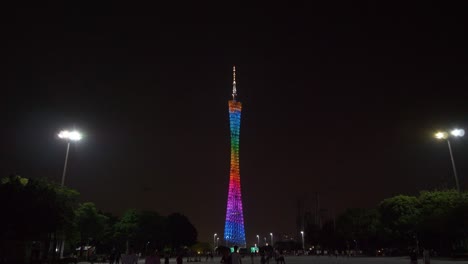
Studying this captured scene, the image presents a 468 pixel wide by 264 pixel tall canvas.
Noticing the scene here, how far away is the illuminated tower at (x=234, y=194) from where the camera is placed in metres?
87.2

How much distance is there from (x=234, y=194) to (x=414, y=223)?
3668 cm

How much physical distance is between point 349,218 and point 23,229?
73.6 m

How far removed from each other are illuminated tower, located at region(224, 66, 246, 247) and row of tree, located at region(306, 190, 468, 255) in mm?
22773

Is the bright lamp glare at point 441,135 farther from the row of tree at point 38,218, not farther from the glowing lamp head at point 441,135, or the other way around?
the row of tree at point 38,218

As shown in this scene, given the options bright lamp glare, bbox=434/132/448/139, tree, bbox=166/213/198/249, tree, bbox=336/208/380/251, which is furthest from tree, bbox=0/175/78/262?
tree, bbox=166/213/198/249

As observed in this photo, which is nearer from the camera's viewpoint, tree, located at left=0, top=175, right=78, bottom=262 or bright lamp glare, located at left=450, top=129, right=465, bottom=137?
tree, located at left=0, top=175, right=78, bottom=262

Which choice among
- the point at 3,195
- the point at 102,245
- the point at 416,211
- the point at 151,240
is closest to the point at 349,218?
the point at 416,211

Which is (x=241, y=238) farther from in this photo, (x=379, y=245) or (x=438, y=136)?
(x=438, y=136)

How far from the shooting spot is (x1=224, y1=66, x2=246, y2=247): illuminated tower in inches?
3433

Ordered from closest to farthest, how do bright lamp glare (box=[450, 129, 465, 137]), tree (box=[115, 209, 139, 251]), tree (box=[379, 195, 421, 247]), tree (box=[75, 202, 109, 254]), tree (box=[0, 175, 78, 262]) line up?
tree (box=[0, 175, 78, 262])
bright lamp glare (box=[450, 129, 465, 137])
tree (box=[379, 195, 421, 247])
tree (box=[75, 202, 109, 254])
tree (box=[115, 209, 139, 251])

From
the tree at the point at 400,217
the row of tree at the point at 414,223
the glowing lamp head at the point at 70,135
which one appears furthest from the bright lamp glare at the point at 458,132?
the glowing lamp head at the point at 70,135

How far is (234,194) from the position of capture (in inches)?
3504

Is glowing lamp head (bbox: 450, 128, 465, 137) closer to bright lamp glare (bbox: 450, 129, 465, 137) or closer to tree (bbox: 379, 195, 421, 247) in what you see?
bright lamp glare (bbox: 450, 129, 465, 137)

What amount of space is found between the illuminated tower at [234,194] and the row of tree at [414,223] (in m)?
22.8
